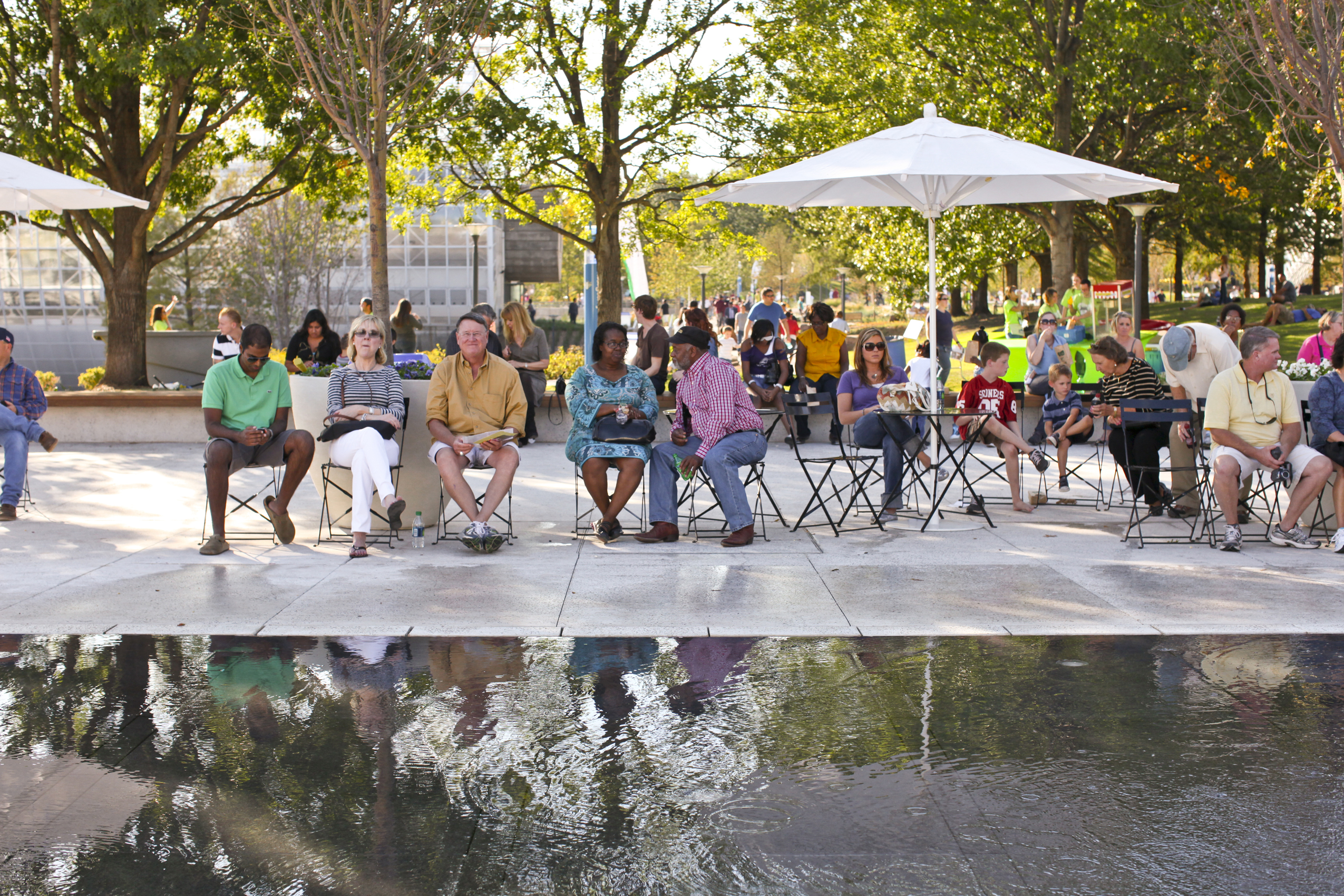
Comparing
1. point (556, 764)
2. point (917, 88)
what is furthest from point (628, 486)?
point (917, 88)

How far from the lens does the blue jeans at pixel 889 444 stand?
908 centimetres

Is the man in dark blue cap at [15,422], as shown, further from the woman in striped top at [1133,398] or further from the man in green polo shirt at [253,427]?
the woman in striped top at [1133,398]

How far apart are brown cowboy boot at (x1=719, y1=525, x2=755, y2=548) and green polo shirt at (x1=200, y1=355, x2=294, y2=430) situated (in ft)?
10.2

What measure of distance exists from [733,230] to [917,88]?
4.79 m

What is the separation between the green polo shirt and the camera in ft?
26.4

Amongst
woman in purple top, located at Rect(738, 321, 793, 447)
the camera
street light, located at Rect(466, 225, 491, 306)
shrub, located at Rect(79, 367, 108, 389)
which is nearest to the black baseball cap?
the camera

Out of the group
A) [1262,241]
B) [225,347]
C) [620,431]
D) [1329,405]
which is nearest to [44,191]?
[225,347]

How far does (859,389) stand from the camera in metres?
9.20

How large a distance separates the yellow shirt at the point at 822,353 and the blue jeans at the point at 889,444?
4.63 m

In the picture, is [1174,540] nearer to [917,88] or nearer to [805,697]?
[805,697]

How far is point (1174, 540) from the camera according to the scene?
816 centimetres

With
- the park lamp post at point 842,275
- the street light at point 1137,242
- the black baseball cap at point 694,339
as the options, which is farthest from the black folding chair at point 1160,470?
the park lamp post at point 842,275

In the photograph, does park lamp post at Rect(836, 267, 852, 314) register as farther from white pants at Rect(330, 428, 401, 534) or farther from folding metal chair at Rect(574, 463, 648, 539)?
white pants at Rect(330, 428, 401, 534)

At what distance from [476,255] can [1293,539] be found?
24.3 metres
